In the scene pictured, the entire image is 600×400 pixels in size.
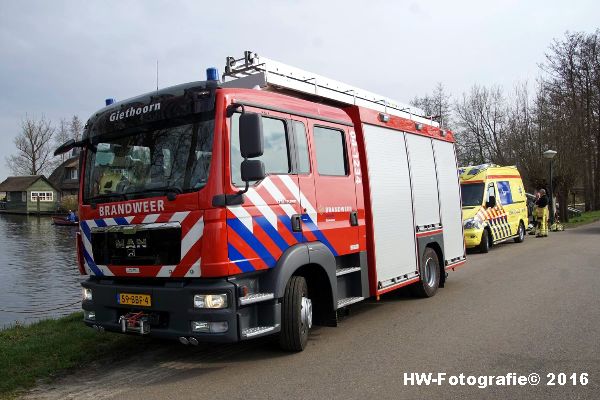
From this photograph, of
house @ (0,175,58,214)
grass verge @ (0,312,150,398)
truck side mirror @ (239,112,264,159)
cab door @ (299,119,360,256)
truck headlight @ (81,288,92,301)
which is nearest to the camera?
truck side mirror @ (239,112,264,159)

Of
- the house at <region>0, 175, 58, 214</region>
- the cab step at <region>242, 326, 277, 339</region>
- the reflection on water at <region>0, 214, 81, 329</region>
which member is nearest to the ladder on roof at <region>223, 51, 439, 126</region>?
the cab step at <region>242, 326, 277, 339</region>

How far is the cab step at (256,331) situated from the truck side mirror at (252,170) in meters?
1.45

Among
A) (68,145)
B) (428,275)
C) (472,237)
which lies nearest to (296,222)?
(68,145)

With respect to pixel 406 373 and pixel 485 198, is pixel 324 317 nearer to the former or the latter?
pixel 406 373

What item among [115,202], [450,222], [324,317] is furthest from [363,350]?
[450,222]

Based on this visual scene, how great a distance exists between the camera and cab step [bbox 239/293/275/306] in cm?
473

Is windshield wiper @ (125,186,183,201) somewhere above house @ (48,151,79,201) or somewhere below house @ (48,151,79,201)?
below

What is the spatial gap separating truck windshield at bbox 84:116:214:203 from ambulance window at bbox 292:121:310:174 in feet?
4.00

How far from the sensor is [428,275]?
855 centimetres

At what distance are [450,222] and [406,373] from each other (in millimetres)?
5082

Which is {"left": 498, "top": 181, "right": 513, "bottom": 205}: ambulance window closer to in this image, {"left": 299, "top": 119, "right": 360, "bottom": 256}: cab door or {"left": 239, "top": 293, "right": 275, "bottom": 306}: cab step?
{"left": 299, "top": 119, "right": 360, "bottom": 256}: cab door

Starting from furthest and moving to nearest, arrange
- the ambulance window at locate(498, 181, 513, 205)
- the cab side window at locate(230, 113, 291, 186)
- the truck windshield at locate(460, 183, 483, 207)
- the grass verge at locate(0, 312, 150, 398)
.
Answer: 1. the ambulance window at locate(498, 181, 513, 205)
2. the truck windshield at locate(460, 183, 483, 207)
3. the grass verge at locate(0, 312, 150, 398)
4. the cab side window at locate(230, 113, 291, 186)

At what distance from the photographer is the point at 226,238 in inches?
184

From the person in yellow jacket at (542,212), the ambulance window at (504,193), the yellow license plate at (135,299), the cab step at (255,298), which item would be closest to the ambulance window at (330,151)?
the cab step at (255,298)
